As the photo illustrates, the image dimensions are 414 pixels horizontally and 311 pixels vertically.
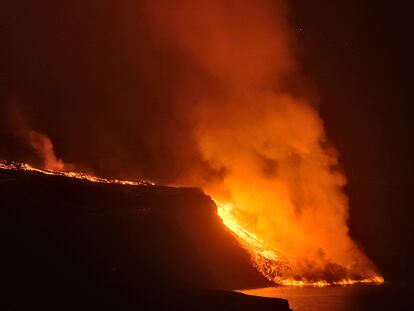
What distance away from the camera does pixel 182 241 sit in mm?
70375

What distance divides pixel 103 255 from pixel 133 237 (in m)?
6.03

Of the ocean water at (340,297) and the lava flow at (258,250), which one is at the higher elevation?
the lava flow at (258,250)

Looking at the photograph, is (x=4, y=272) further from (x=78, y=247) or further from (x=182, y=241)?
(x=182, y=241)

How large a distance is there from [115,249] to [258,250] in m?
24.5

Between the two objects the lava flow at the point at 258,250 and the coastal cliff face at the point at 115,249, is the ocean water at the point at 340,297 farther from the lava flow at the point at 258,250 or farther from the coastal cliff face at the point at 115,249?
the coastal cliff face at the point at 115,249

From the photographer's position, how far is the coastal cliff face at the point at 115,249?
50938 millimetres

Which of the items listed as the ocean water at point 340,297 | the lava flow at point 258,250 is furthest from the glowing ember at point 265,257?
the ocean water at point 340,297

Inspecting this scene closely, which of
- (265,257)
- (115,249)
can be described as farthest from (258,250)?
(115,249)

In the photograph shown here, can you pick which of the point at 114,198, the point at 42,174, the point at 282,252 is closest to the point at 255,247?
the point at 282,252

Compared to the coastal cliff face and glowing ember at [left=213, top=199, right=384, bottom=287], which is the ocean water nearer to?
glowing ember at [left=213, top=199, right=384, bottom=287]

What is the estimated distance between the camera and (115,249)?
6216cm

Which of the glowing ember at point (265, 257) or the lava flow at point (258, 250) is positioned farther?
the glowing ember at point (265, 257)

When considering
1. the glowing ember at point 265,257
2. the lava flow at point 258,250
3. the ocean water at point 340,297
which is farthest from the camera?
the glowing ember at point 265,257

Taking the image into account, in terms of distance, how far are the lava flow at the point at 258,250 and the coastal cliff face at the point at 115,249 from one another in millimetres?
2358
